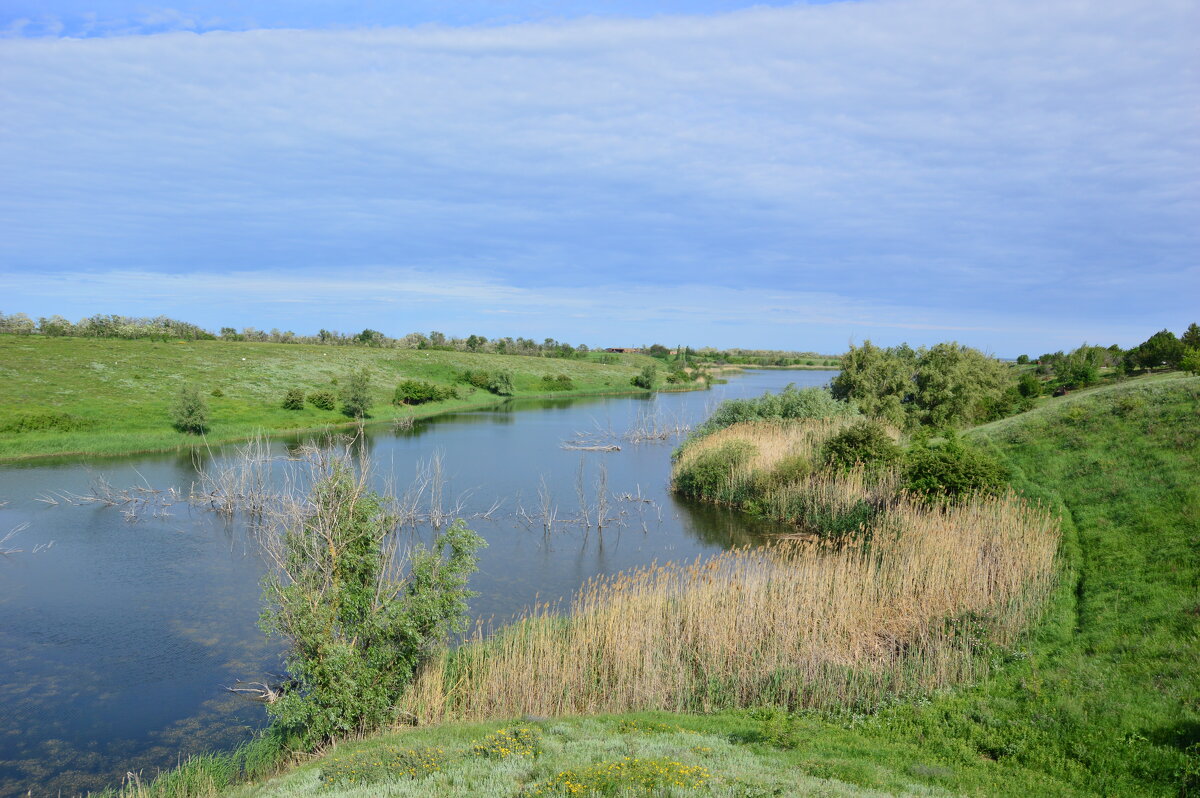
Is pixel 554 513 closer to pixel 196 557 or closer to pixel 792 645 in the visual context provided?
pixel 196 557

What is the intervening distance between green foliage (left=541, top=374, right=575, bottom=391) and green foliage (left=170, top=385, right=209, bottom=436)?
180 feet

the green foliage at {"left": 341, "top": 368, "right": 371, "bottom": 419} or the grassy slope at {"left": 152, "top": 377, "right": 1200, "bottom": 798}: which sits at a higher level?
the green foliage at {"left": 341, "top": 368, "right": 371, "bottom": 419}

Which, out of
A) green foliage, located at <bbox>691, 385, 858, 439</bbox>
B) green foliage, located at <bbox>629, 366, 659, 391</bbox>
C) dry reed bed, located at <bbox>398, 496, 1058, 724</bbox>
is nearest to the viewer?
dry reed bed, located at <bbox>398, 496, 1058, 724</bbox>

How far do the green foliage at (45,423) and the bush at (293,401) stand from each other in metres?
14.7

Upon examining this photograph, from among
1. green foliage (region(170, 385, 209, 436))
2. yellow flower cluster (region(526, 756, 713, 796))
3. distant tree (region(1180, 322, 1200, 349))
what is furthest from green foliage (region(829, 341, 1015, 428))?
green foliage (region(170, 385, 209, 436))

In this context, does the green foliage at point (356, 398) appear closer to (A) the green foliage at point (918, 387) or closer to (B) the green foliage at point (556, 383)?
(B) the green foliage at point (556, 383)

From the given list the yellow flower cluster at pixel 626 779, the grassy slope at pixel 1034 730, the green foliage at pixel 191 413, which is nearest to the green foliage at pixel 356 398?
the green foliage at pixel 191 413

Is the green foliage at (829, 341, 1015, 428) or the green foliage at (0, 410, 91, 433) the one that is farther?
the green foliage at (0, 410, 91, 433)

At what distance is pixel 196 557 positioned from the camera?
21.9 meters

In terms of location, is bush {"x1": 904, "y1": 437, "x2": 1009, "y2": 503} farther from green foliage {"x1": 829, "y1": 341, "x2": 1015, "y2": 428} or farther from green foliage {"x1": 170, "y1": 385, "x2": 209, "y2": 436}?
green foliage {"x1": 170, "y1": 385, "x2": 209, "y2": 436}

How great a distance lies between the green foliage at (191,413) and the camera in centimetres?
4522

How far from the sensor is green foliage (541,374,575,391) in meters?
97.9

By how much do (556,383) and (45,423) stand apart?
6486cm

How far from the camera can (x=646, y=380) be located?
107 meters
